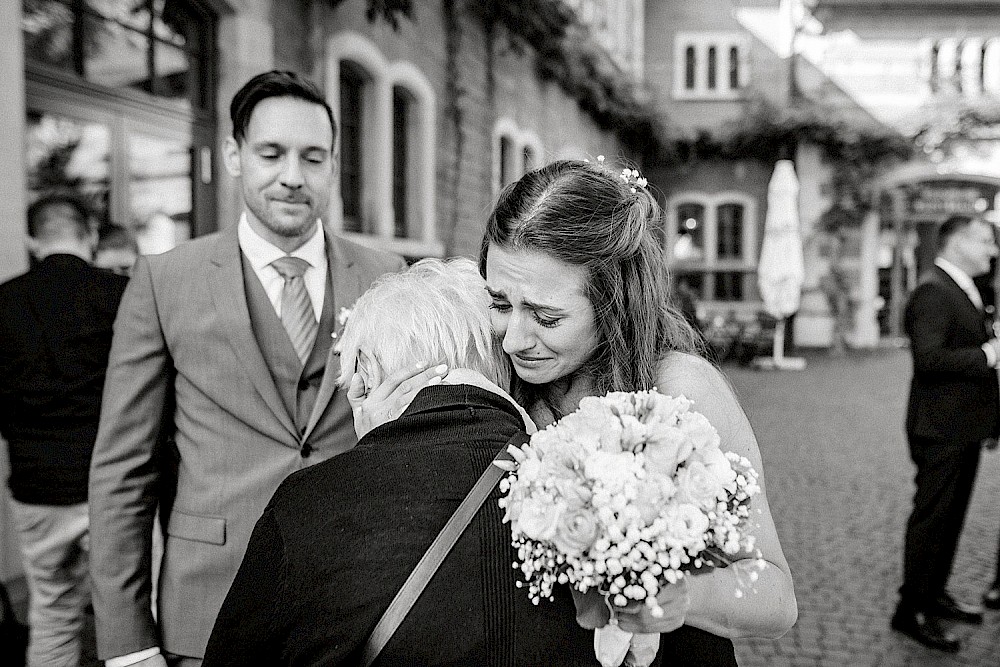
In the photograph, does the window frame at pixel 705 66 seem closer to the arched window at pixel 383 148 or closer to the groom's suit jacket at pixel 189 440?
the arched window at pixel 383 148

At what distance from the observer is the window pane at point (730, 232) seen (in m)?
21.5

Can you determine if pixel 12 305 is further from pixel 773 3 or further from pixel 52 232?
pixel 773 3

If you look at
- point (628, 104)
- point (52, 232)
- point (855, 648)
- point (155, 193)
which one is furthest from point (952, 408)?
point (628, 104)

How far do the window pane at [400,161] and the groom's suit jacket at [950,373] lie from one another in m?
5.34

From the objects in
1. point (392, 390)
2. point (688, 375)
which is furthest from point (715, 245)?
point (392, 390)

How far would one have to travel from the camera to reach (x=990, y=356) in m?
4.30

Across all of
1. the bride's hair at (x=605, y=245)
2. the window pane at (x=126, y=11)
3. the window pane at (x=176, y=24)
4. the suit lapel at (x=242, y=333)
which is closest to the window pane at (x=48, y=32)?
the window pane at (x=126, y=11)

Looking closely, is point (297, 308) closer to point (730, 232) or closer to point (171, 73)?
point (171, 73)

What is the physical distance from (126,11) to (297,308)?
3833mm

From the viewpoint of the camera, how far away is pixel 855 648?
4.09m

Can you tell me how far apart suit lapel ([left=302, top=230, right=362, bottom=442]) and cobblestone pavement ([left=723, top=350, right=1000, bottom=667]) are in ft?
9.10

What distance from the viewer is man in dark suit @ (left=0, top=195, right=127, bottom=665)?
3527mm

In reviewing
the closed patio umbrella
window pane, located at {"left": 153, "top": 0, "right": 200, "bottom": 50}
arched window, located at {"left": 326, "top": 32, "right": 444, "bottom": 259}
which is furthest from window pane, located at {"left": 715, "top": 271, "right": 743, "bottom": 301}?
window pane, located at {"left": 153, "top": 0, "right": 200, "bottom": 50}

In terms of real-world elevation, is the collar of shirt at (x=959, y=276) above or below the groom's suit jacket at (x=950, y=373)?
above
